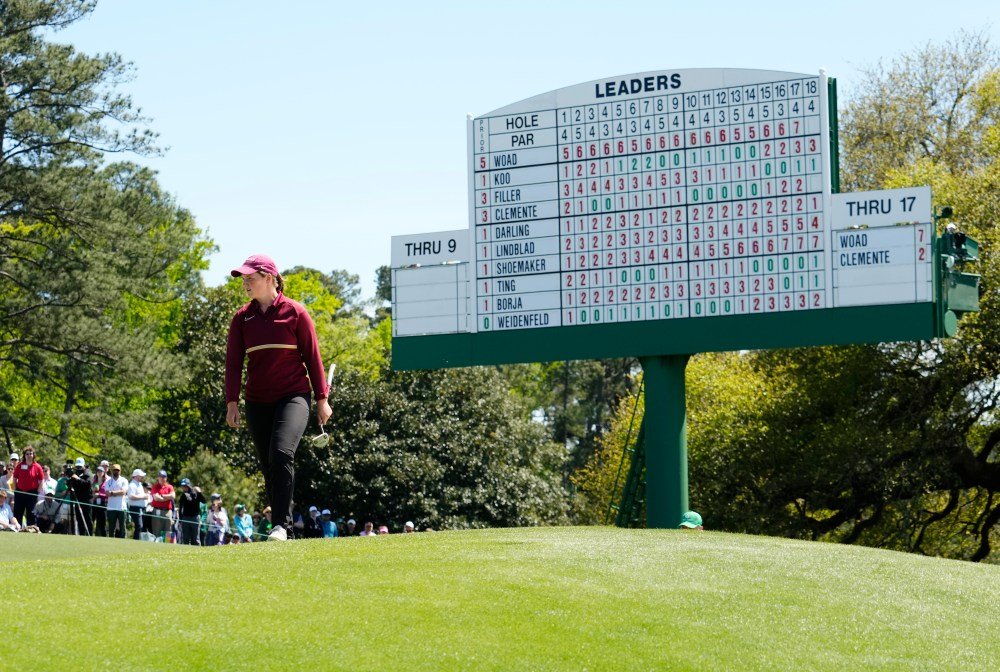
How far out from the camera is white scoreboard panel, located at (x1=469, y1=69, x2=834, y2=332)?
20.8 m

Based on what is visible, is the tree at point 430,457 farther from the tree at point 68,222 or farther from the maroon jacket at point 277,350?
the maroon jacket at point 277,350

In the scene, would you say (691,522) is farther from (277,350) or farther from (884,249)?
(277,350)

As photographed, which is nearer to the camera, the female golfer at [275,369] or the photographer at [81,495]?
the female golfer at [275,369]

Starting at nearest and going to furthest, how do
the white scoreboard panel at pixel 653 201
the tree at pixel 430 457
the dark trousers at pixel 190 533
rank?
the white scoreboard panel at pixel 653 201 → the dark trousers at pixel 190 533 → the tree at pixel 430 457

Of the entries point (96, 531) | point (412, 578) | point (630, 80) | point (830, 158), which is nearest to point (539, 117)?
point (630, 80)

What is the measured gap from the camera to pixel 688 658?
905 cm

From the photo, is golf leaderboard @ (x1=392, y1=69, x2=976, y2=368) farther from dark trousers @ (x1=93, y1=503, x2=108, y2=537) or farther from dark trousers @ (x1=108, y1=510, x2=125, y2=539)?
dark trousers @ (x1=93, y1=503, x2=108, y2=537)

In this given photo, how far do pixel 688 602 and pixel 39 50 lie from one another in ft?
111

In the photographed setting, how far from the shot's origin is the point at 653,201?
21.4 meters

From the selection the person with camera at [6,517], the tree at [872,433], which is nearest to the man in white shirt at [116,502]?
the person with camera at [6,517]

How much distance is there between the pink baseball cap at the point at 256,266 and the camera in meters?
11.2

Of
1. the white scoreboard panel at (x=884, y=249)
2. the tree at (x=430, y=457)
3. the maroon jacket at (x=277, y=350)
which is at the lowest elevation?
the tree at (x=430, y=457)

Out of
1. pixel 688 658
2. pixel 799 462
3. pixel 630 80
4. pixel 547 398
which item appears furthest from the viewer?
pixel 547 398

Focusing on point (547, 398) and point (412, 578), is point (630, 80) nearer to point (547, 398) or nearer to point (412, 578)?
point (412, 578)
